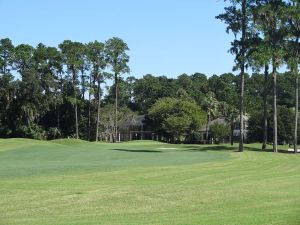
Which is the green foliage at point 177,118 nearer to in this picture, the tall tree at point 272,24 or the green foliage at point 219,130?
the green foliage at point 219,130

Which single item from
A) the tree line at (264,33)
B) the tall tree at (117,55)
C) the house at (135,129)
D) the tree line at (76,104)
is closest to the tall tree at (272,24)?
the tree line at (264,33)

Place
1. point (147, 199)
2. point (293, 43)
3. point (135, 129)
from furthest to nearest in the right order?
point (135, 129) → point (293, 43) → point (147, 199)

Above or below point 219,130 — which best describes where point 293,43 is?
above

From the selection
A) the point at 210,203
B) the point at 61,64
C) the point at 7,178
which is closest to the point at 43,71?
the point at 61,64

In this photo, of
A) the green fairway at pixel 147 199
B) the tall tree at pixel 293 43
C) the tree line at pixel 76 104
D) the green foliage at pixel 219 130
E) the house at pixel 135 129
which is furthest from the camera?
the house at pixel 135 129

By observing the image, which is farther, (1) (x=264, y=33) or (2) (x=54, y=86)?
(2) (x=54, y=86)

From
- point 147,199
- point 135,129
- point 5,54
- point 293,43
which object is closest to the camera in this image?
point 147,199

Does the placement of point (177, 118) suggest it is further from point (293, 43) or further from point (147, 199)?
point (147, 199)

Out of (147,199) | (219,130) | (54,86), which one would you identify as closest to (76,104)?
(54,86)

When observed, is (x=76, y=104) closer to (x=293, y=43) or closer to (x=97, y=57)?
(x=97, y=57)

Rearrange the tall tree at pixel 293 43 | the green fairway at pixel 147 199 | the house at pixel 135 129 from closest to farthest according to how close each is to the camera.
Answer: the green fairway at pixel 147 199, the tall tree at pixel 293 43, the house at pixel 135 129

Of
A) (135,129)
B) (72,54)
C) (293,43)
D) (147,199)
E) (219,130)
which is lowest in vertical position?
(147,199)

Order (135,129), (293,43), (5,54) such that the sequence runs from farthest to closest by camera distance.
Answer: (135,129) < (5,54) < (293,43)

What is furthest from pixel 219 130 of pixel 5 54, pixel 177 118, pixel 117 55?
pixel 5 54
